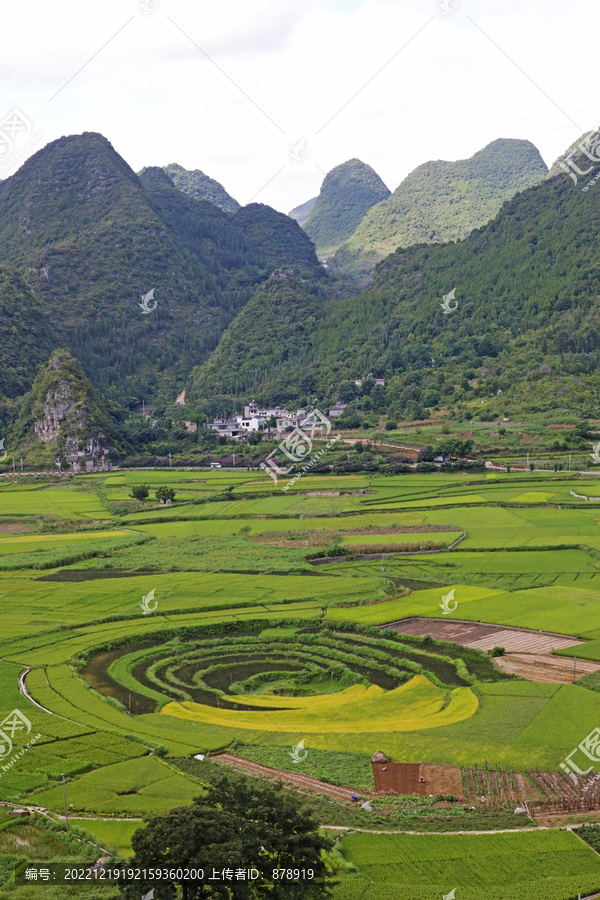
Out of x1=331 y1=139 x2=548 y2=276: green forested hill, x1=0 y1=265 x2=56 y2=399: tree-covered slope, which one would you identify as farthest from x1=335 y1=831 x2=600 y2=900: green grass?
x1=331 y1=139 x2=548 y2=276: green forested hill

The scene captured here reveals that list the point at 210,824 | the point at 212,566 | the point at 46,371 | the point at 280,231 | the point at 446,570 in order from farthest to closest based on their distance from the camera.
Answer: the point at 280,231 < the point at 46,371 < the point at 212,566 < the point at 446,570 < the point at 210,824

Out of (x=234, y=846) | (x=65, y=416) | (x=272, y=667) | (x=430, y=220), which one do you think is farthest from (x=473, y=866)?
(x=430, y=220)

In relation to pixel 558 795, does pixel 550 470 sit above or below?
below

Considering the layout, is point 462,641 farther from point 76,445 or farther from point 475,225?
point 475,225

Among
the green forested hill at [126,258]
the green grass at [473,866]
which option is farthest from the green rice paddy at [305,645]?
the green forested hill at [126,258]

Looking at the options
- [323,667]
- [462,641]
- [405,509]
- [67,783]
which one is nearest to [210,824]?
[67,783]

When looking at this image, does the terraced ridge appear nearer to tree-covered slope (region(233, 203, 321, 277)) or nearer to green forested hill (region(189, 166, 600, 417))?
green forested hill (region(189, 166, 600, 417))

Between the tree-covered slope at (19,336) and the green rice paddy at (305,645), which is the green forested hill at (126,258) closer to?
the tree-covered slope at (19,336)
